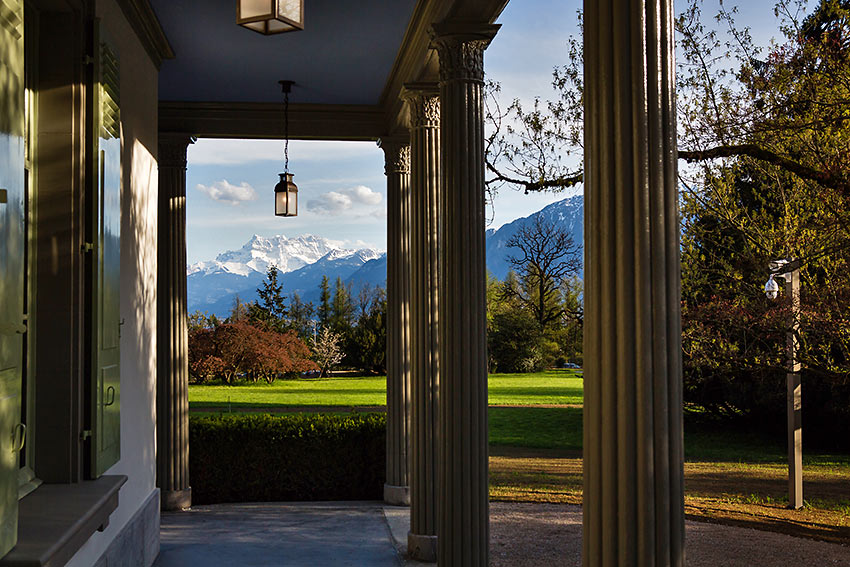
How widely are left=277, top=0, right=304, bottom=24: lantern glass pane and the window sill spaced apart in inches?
81.4

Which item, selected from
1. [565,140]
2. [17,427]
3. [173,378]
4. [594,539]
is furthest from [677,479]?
[173,378]

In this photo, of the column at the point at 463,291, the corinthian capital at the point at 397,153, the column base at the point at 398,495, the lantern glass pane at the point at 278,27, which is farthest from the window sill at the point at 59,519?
the corinthian capital at the point at 397,153

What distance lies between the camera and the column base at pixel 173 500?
832 cm

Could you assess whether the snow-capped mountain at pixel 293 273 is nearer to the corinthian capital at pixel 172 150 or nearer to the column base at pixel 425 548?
the corinthian capital at pixel 172 150

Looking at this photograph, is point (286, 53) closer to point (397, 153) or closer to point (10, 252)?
point (397, 153)

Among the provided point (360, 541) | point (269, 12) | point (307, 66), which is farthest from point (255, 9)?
point (360, 541)

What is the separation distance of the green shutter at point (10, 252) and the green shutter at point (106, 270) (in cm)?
167

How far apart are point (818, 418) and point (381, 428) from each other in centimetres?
1186

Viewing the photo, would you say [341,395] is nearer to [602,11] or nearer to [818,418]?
[818,418]

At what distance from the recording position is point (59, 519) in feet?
9.91

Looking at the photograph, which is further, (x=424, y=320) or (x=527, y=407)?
(x=527, y=407)

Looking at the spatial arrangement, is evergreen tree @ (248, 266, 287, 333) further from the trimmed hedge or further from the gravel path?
the gravel path

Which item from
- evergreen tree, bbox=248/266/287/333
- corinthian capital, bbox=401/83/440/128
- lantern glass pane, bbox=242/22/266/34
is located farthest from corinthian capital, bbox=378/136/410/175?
evergreen tree, bbox=248/266/287/333

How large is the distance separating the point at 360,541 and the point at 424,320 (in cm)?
222
